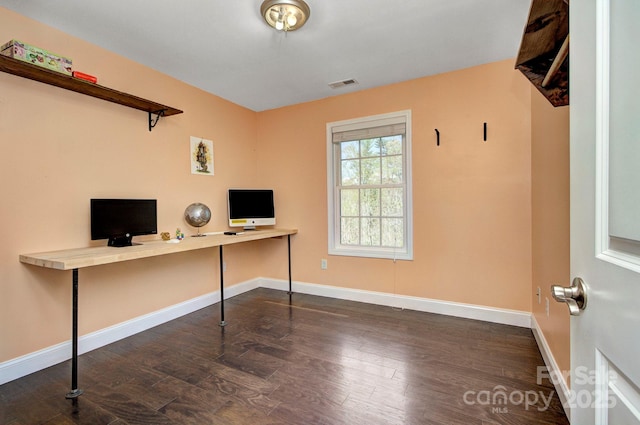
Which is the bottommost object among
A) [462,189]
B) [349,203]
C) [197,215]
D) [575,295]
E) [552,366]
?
[552,366]

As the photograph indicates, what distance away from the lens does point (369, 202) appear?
3.51 m

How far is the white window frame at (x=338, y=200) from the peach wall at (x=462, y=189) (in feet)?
0.21

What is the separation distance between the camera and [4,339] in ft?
6.35

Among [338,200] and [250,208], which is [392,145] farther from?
[250,208]

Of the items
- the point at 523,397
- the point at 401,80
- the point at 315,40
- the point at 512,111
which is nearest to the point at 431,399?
the point at 523,397

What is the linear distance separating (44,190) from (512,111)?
12.8 ft

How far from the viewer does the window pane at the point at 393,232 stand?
332 cm

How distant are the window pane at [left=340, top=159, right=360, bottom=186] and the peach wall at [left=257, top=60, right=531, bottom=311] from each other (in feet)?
0.79

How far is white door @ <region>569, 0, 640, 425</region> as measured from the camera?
18.6 inches

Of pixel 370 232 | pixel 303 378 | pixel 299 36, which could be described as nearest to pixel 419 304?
pixel 370 232

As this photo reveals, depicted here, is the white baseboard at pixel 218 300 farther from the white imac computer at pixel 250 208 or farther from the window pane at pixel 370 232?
the white imac computer at pixel 250 208

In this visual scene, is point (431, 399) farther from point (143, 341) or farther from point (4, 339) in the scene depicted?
point (4, 339)

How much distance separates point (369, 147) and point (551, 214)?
199 centimetres

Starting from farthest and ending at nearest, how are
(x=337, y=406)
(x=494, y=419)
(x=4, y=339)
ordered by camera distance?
(x=4, y=339)
(x=337, y=406)
(x=494, y=419)
